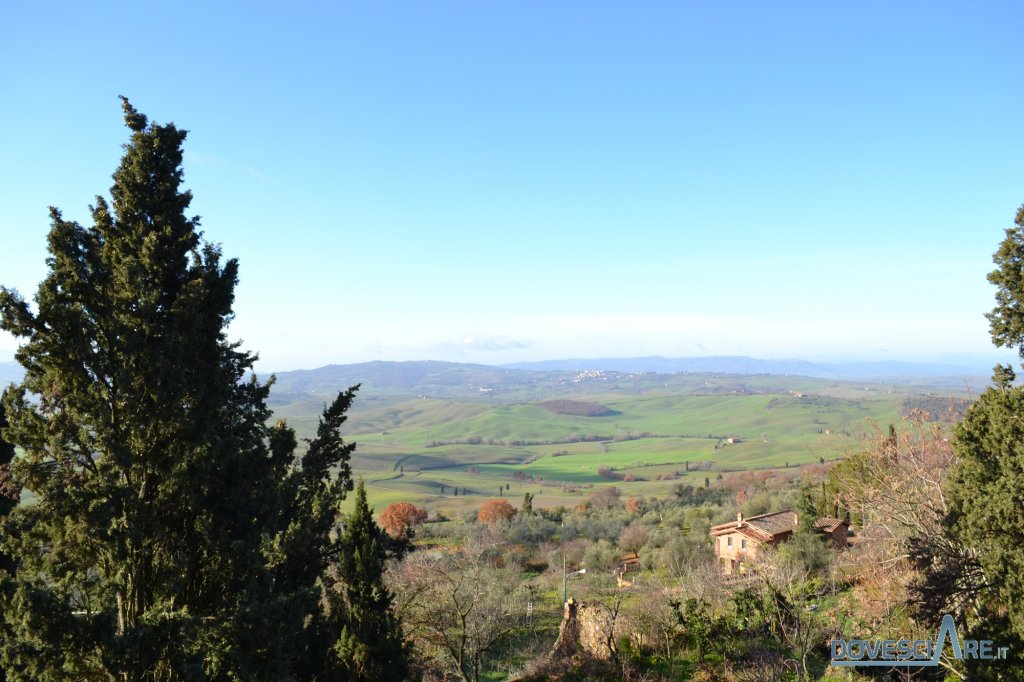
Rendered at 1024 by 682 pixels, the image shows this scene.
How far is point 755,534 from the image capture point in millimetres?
35562

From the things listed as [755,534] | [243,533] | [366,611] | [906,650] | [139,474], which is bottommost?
[755,534]

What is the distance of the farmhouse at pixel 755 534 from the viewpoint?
112 feet

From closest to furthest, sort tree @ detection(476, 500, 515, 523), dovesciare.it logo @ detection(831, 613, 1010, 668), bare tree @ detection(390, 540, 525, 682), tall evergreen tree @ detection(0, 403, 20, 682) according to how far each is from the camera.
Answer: tall evergreen tree @ detection(0, 403, 20, 682) → dovesciare.it logo @ detection(831, 613, 1010, 668) → bare tree @ detection(390, 540, 525, 682) → tree @ detection(476, 500, 515, 523)

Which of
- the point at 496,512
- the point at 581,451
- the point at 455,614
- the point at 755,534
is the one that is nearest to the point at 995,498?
the point at 455,614

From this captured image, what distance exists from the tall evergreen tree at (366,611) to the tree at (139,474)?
3.58 metres

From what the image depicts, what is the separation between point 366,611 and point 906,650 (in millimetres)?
13237

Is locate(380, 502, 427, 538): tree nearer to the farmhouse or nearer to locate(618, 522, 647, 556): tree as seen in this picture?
locate(618, 522, 647, 556): tree

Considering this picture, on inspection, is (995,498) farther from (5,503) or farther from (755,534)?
(755,534)

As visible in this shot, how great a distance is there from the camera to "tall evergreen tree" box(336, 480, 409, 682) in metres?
11.9

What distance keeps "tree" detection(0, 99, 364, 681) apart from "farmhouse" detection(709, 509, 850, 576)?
31627 millimetres

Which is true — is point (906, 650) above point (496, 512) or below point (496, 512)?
above

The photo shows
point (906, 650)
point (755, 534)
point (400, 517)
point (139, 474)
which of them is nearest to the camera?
point (139, 474)

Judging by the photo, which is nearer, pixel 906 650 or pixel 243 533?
pixel 243 533

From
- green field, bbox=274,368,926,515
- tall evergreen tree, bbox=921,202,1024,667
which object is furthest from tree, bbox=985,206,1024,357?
green field, bbox=274,368,926,515
